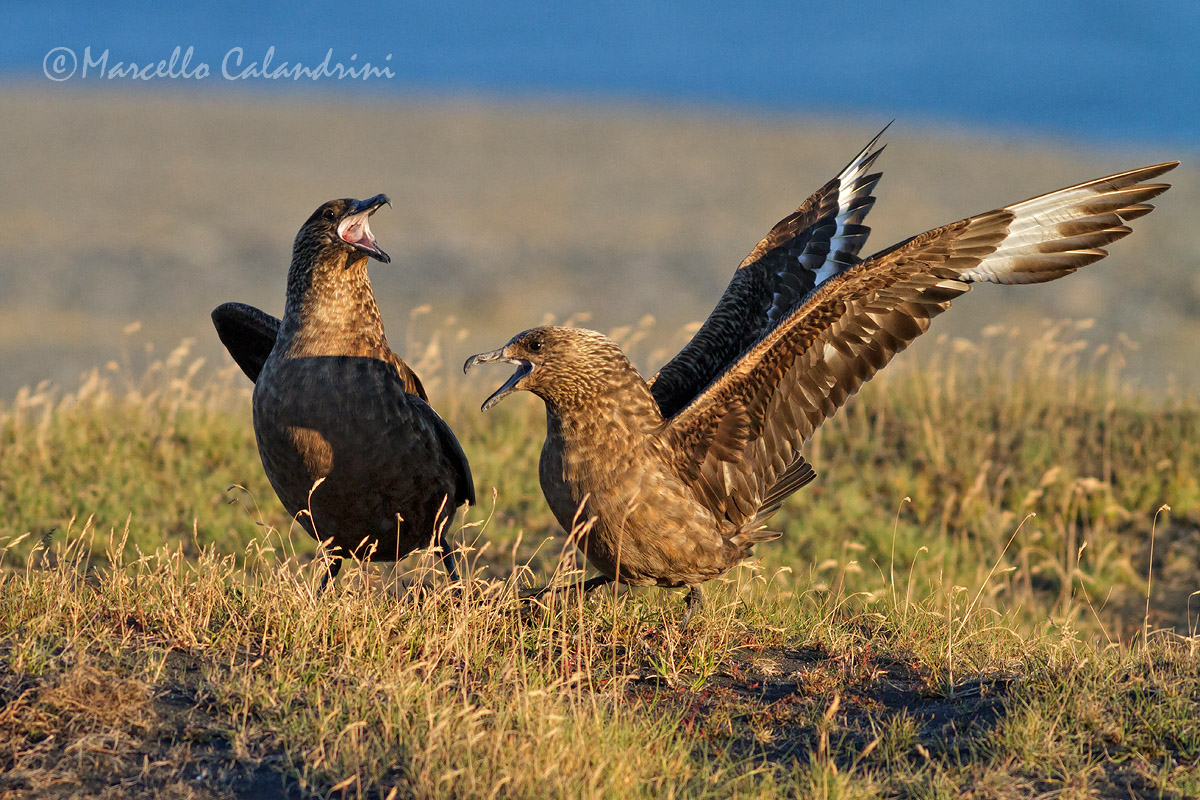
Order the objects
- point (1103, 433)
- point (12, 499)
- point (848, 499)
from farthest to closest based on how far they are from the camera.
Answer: point (1103, 433), point (848, 499), point (12, 499)

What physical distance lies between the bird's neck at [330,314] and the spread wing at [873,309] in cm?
130

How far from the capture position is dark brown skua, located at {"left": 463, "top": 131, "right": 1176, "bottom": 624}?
440cm

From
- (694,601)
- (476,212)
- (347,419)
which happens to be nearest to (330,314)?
(347,419)

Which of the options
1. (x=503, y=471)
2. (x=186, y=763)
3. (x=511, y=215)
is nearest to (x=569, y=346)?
(x=186, y=763)

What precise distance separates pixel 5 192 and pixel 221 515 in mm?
29056

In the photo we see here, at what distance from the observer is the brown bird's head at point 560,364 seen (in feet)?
14.7

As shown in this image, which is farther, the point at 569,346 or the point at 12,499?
the point at 12,499

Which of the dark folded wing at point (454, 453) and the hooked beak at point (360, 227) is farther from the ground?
the hooked beak at point (360, 227)

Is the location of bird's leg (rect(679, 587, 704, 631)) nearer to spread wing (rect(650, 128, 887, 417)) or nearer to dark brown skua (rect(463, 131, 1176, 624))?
dark brown skua (rect(463, 131, 1176, 624))

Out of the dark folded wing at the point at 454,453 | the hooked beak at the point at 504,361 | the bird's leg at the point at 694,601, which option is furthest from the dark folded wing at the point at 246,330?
the bird's leg at the point at 694,601

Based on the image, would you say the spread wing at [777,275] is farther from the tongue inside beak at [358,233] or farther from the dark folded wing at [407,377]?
the tongue inside beak at [358,233]

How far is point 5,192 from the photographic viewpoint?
31.8 m

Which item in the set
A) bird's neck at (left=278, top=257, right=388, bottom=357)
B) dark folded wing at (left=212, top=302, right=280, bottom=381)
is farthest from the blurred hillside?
bird's neck at (left=278, top=257, right=388, bottom=357)

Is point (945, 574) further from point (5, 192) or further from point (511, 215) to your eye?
point (5, 192)
